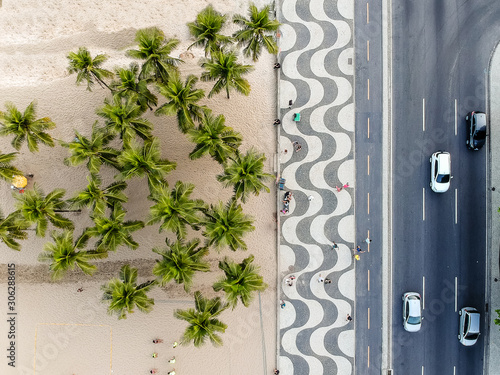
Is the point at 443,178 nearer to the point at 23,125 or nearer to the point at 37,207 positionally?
the point at 37,207

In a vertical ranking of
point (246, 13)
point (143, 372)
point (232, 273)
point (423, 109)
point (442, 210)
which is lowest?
point (143, 372)

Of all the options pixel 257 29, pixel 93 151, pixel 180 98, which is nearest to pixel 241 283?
pixel 180 98

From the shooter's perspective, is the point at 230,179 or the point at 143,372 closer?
the point at 230,179

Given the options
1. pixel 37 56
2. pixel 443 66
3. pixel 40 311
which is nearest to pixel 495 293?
pixel 443 66

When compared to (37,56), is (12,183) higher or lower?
lower

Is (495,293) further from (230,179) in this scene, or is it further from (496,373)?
(230,179)

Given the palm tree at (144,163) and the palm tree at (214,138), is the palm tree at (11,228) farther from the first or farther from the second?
the palm tree at (214,138)

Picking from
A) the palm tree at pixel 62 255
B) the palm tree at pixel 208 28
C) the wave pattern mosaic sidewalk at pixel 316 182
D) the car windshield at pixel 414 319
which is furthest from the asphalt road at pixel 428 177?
the palm tree at pixel 62 255
